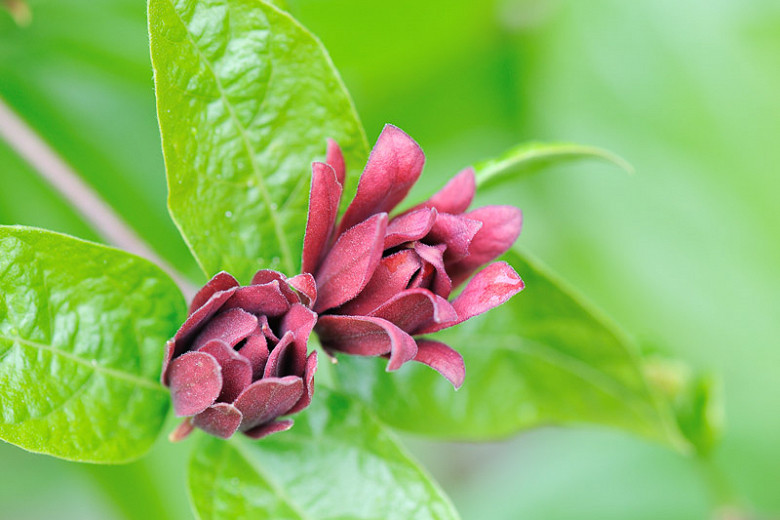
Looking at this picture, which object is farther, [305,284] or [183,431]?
[183,431]

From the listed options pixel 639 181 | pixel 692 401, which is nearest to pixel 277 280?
pixel 692 401

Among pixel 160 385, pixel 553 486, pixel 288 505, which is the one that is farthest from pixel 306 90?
pixel 553 486

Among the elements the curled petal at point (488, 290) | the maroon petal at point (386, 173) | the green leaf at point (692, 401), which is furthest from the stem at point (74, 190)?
the green leaf at point (692, 401)

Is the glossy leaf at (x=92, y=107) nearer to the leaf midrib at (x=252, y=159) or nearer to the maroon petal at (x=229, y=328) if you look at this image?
the leaf midrib at (x=252, y=159)

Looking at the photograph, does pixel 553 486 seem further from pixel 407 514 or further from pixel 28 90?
pixel 28 90

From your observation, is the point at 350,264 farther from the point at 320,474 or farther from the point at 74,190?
the point at 74,190

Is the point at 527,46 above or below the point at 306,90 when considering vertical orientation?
below
